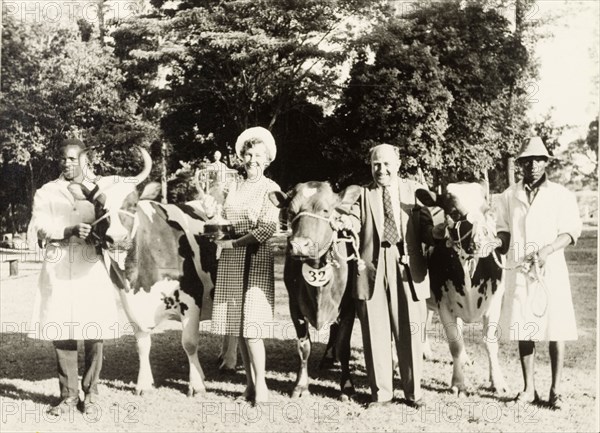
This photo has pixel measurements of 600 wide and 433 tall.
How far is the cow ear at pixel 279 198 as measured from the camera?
5.40 metres

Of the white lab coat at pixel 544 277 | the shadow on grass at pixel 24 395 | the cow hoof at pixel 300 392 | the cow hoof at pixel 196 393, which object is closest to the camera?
the white lab coat at pixel 544 277

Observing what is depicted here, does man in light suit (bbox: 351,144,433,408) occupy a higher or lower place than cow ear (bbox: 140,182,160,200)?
lower

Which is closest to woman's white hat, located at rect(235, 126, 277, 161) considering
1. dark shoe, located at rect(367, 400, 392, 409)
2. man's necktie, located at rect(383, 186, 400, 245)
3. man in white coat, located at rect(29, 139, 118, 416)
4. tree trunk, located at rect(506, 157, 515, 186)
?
man's necktie, located at rect(383, 186, 400, 245)

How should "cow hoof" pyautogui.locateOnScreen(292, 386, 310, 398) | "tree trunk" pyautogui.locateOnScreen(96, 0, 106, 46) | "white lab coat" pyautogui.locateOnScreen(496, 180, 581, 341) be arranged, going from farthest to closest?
"tree trunk" pyautogui.locateOnScreen(96, 0, 106, 46) → "cow hoof" pyautogui.locateOnScreen(292, 386, 310, 398) → "white lab coat" pyautogui.locateOnScreen(496, 180, 581, 341)

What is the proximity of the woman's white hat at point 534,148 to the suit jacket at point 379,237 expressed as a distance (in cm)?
107

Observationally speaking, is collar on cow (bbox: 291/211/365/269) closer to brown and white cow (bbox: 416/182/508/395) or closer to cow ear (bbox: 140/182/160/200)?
brown and white cow (bbox: 416/182/508/395)

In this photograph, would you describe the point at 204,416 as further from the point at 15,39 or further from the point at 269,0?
the point at 15,39

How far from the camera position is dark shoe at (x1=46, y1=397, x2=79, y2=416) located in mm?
5273

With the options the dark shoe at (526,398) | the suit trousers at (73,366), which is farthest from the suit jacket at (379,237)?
the suit trousers at (73,366)

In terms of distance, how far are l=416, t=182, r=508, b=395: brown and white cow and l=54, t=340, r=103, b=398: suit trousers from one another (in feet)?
11.2

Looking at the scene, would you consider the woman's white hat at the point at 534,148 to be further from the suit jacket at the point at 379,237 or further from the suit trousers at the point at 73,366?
the suit trousers at the point at 73,366

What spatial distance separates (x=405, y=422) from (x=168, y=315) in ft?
8.80

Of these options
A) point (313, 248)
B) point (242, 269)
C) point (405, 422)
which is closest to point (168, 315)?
point (242, 269)

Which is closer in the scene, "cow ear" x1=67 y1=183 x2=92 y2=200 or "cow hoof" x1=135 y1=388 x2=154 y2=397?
"cow ear" x1=67 y1=183 x2=92 y2=200
